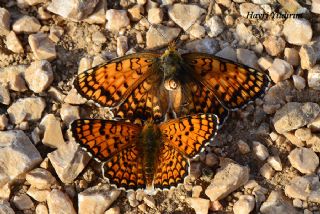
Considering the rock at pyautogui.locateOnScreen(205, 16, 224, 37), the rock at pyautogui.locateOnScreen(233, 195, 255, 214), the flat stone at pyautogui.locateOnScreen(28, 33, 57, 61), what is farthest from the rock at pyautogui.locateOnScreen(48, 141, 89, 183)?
the rock at pyautogui.locateOnScreen(205, 16, 224, 37)

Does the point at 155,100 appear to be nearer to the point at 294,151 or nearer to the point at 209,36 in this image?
the point at 209,36

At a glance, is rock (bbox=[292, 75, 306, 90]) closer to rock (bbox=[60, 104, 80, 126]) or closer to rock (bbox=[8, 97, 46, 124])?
rock (bbox=[60, 104, 80, 126])

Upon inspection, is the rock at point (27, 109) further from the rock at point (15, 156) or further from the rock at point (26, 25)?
the rock at point (26, 25)

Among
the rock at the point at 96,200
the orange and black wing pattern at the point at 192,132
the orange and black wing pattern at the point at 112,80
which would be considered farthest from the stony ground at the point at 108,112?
the orange and black wing pattern at the point at 192,132

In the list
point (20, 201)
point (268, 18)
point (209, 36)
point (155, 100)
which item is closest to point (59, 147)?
point (20, 201)

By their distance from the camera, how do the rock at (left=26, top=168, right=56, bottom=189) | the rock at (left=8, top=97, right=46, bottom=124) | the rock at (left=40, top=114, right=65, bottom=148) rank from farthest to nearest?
the rock at (left=8, top=97, right=46, bottom=124) → the rock at (left=40, top=114, right=65, bottom=148) → the rock at (left=26, top=168, right=56, bottom=189)
